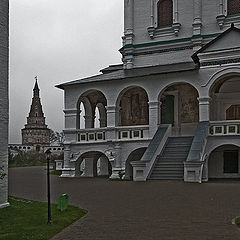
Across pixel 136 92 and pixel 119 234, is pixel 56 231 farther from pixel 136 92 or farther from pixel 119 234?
pixel 136 92

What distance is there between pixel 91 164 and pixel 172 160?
7.66 metres

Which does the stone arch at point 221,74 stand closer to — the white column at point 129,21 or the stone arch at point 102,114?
the white column at point 129,21

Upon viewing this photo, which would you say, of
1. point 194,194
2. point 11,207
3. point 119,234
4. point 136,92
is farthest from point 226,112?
point 119,234

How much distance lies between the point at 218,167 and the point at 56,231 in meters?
16.0

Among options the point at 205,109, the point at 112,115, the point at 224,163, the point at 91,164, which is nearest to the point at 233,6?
the point at 205,109

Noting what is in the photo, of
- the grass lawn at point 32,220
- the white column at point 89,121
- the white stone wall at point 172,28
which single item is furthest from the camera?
the white column at point 89,121

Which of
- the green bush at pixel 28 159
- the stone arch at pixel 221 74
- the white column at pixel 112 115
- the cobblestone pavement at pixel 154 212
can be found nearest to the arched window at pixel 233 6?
the stone arch at pixel 221 74

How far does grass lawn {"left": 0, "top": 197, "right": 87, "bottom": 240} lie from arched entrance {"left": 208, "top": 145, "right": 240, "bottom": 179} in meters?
13.0

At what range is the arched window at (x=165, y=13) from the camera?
29.2 m

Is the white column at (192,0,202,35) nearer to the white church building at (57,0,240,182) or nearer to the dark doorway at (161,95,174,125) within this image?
the white church building at (57,0,240,182)

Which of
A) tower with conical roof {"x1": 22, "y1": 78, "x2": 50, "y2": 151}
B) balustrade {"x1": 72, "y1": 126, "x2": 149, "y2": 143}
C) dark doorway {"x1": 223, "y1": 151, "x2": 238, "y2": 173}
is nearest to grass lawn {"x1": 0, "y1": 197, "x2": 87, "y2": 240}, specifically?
balustrade {"x1": 72, "y1": 126, "x2": 149, "y2": 143}

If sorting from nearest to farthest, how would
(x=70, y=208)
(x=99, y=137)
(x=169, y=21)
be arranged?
1. (x=70, y=208)
2. (x=99, y=137)
3. (x=169, y=21)

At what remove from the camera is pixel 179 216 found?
10469 mm

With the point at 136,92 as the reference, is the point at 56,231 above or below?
below
